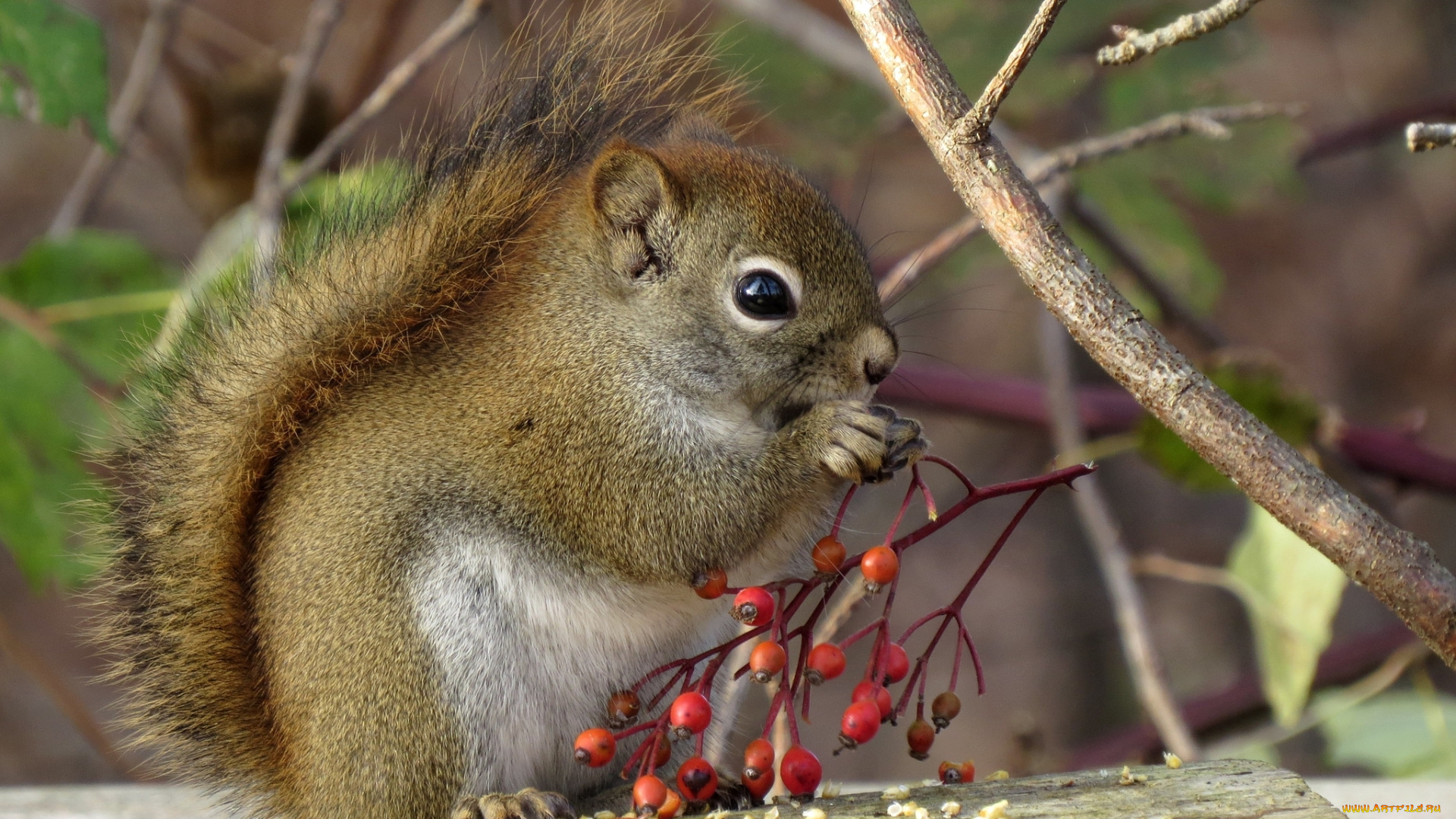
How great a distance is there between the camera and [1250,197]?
276 cm

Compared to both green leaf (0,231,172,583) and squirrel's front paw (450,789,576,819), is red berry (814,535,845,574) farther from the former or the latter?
green leaf (0,231,172,583)

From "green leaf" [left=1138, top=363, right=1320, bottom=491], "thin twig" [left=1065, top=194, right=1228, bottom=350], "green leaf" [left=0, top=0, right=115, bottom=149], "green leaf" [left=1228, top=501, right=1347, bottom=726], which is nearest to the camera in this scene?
"green leaf" [left=0, top=0, right=115, bottom=149]


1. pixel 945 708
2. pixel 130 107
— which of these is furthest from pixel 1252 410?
pixel 130 107

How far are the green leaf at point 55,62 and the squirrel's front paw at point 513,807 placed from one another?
951mm

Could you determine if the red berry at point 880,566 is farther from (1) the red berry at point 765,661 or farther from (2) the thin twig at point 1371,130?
(2) the thin twig at point 1371,130

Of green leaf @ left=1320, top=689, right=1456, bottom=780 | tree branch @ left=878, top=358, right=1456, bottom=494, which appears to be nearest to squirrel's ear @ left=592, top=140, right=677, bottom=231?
tree branch @ left=878, top=358, right=1456, bottom=494

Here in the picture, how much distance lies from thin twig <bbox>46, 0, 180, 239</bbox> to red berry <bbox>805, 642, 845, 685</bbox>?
1813 mm

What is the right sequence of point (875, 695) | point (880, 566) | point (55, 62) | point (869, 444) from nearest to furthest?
point (880, 566) → point (875, 695) → point (869, 444) → point (55, 62)

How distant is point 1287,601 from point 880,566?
42.2 inches

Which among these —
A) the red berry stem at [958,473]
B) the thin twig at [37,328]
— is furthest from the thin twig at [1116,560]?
the thin twig at [37,328]

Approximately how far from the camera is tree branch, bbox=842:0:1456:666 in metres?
1.02

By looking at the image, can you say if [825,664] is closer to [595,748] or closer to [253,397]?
[595,748]

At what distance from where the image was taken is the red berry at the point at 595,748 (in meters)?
1.25

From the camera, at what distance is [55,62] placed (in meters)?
1.75
